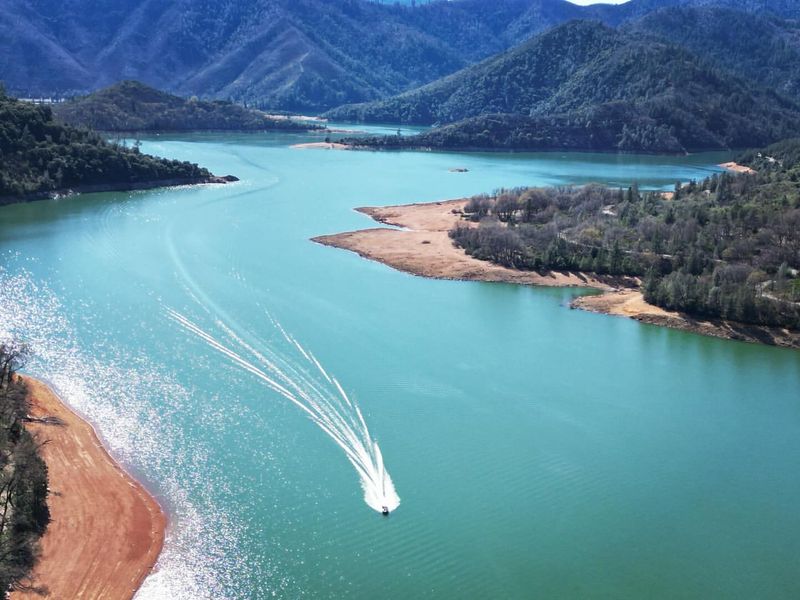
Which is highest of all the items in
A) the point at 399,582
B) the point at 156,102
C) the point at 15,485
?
the point at 156,102

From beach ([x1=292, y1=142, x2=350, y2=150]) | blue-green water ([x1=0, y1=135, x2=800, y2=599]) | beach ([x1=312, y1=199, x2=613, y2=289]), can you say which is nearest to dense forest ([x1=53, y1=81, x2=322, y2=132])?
beach ([x1=292, y1=142, x2=350, y2=150])

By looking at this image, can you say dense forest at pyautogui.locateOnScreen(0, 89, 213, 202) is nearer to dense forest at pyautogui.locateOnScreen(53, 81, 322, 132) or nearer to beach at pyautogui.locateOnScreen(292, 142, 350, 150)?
dense forest at pyautogui.locateOnScreen(53, 81, 322, 132)

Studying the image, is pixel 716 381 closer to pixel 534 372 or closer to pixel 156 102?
pixel 534 372

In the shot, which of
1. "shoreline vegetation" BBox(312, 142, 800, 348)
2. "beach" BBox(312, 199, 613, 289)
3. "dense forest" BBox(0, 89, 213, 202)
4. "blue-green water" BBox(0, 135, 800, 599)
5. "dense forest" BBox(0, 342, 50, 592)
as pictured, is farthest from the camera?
"dense forest" BBox(0, 89, 213, 202)

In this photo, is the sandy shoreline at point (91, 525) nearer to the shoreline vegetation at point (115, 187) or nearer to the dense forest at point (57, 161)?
the shoreline vegetation at point (115, 187)

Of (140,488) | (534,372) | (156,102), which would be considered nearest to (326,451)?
(140,488)

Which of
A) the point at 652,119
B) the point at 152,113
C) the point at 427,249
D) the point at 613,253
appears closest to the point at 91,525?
the point at 613,253
